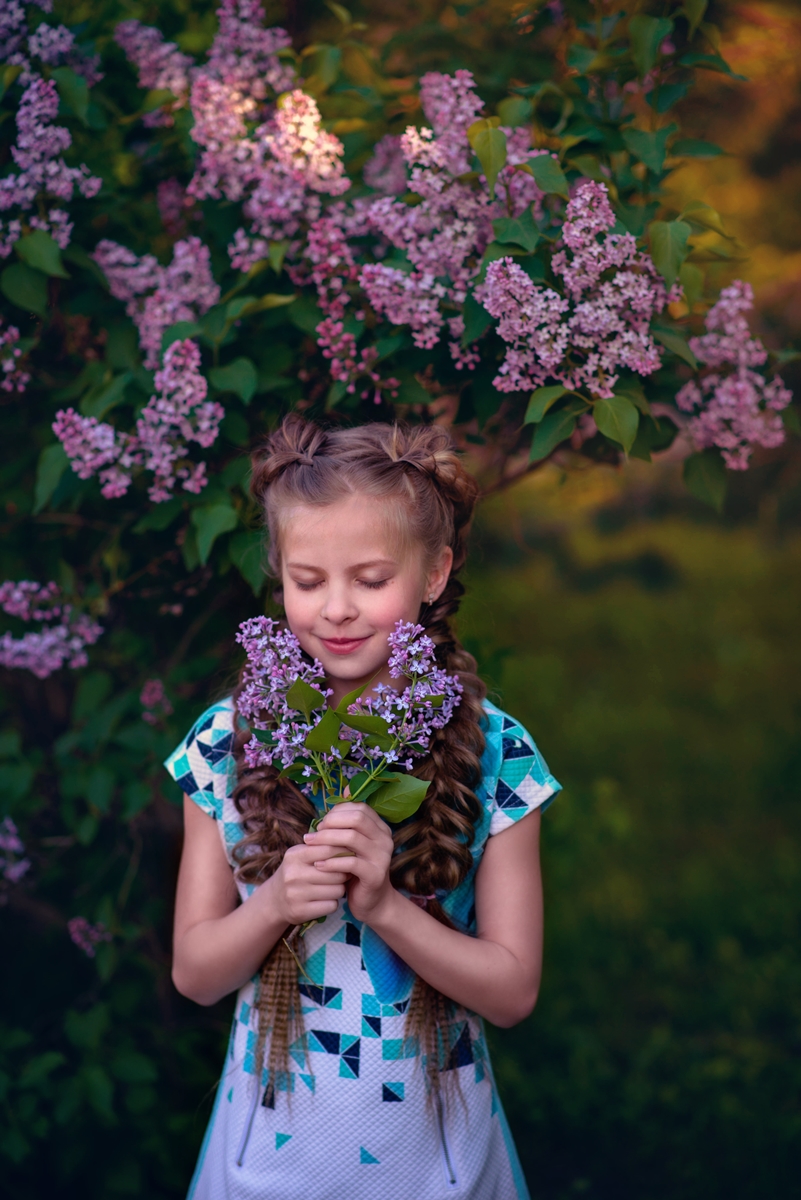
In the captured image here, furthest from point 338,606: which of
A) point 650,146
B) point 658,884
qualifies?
point 658,884

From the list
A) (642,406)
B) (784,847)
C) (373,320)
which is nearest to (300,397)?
(373,320)

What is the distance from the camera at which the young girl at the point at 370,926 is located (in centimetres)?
167

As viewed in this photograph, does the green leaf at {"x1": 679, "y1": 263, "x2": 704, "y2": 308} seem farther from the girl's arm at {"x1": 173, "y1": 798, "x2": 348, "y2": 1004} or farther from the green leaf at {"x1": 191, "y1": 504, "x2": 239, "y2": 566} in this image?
the girl's arm at {"x1": 173, "y1": 798, "x2": 348, "y2": 1004}

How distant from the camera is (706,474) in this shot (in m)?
2.32

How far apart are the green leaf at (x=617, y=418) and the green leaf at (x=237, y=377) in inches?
28.3

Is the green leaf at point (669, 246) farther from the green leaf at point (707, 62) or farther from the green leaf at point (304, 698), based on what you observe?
the green leaf at point (304, 698)

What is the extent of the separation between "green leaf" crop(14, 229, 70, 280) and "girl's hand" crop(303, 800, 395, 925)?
1.36 m

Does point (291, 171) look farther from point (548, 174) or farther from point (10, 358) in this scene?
point (10, 358)

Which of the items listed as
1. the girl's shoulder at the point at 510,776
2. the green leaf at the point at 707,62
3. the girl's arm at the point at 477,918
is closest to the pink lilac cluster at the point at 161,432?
the girl's shoulder at the point at 510,776

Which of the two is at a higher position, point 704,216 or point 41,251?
point 704,216

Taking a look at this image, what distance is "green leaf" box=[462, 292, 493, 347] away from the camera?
206cm

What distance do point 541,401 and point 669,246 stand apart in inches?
15.3

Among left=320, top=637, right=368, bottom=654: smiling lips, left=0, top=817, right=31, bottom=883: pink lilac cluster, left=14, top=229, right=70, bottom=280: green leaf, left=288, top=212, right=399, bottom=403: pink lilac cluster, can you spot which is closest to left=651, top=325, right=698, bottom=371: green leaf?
left=288, top=212, right=399, bottom=403: pink lilac cluster

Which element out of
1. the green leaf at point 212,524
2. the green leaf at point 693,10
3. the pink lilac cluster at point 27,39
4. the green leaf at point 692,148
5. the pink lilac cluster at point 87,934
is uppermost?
the green leaf at point 693,10
